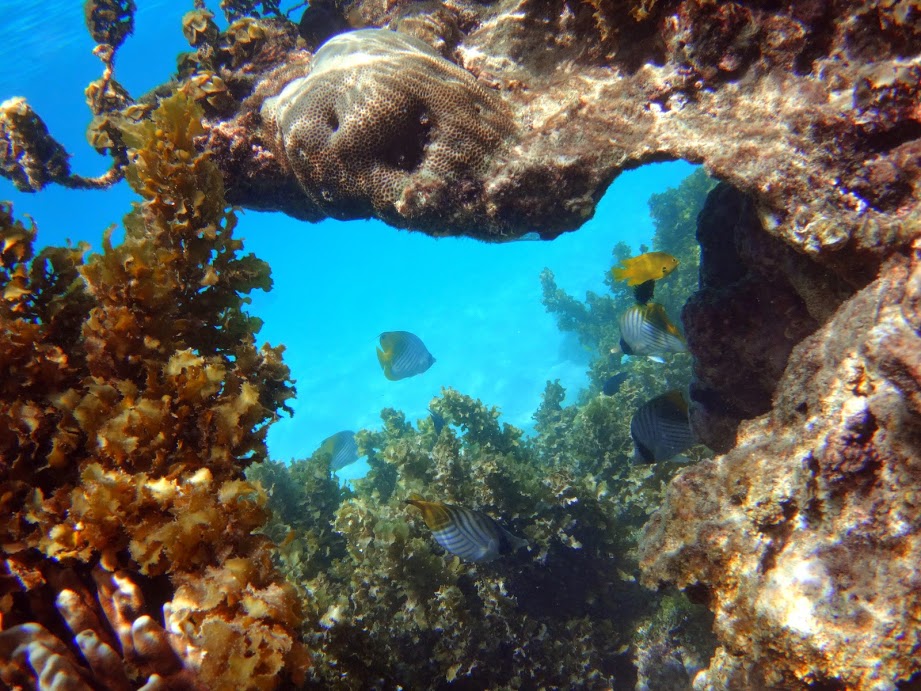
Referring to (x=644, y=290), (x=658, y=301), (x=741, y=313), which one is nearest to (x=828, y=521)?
(x=741, y=313)

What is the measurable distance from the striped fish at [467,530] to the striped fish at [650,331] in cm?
193

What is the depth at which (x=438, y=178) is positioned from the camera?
3105mm

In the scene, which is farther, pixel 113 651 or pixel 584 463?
pixel 584 463

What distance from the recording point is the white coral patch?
1.90 meters

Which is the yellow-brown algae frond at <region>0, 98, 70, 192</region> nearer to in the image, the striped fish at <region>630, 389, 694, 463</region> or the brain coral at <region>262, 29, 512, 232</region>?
the brain coral at <region>262, 29, 512, 232</region>

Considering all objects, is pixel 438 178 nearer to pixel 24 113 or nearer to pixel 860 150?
pixel 860 150

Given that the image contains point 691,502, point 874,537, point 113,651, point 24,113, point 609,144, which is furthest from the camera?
point 24,113

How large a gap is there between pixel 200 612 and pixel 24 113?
4.95 meters

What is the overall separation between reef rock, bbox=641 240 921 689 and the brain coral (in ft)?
7.06

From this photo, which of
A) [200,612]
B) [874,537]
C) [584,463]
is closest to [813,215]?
[874,537]

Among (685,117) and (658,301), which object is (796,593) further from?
(658,301)

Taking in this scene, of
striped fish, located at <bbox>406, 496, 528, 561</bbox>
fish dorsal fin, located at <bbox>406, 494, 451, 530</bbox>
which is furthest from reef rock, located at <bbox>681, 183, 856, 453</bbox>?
fish dorsal fin, located at <bbox>406, 494, 451, 530</bbox>

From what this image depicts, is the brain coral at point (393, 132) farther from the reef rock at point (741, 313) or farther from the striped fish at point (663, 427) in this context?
the striped fish at point (663, 427)

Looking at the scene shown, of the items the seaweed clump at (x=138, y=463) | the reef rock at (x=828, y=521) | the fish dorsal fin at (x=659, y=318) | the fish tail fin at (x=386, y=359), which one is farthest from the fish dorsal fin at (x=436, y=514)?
the fish tail fin at (x=386, y=359)
